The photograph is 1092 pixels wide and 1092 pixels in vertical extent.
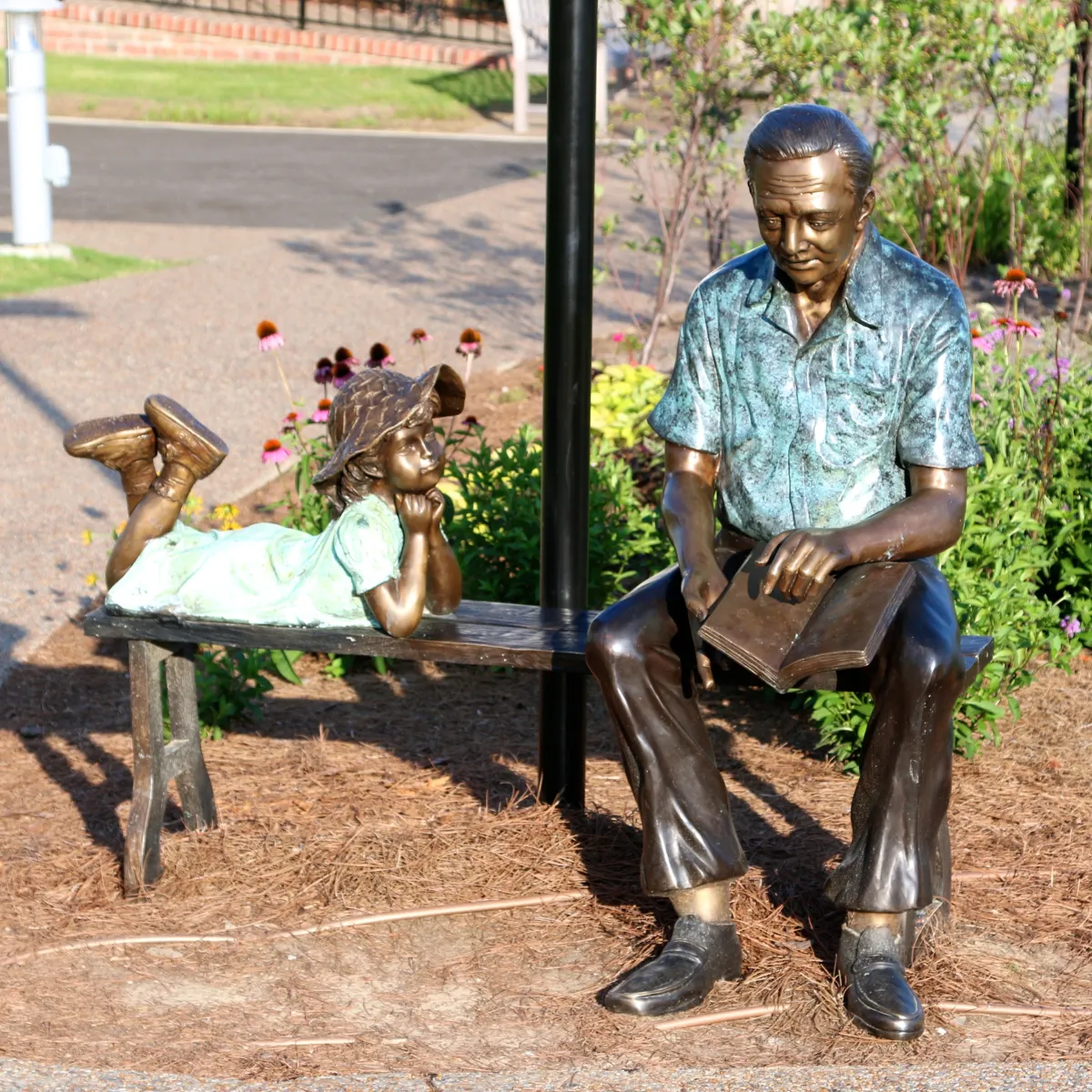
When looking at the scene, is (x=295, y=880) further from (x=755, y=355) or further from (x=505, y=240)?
(x=505, y=240)

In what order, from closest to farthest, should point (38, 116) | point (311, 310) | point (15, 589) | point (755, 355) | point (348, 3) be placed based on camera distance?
point (755, 355)
point (15, 589)
point (311, 310)
point (38, 116)
point (348, 3)

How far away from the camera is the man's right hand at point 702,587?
3381mm

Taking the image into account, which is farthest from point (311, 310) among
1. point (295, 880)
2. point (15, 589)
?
point (295, 880)

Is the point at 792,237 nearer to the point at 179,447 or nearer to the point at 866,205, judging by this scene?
the point at 866,205

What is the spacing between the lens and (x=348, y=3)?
25.9 metres

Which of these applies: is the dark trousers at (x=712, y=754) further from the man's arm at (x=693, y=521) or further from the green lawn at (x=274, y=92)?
the green lawn at (x=274, y=92)

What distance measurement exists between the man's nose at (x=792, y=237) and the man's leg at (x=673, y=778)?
731 mm

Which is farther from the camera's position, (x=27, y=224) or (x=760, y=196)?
(x=27, y=224)

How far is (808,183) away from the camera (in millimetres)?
3271

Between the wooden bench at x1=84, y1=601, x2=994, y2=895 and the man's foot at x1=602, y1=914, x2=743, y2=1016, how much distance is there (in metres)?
0.61

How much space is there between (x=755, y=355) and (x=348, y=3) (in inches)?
936

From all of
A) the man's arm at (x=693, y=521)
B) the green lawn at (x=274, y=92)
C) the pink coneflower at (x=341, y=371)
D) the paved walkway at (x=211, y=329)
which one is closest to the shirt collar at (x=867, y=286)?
the man's arm at (x=693, y=521)

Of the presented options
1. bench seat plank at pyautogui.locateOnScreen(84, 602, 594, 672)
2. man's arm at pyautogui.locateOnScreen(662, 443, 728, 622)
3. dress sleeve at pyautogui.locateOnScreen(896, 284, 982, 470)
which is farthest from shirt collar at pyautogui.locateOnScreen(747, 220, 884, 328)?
bench seat plank at pyautogui.locateOnScreen(84, 602, 594, 672)

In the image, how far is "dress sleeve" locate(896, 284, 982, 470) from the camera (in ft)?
11.3
